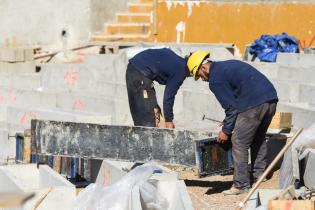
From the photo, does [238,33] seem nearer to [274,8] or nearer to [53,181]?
[274,8]

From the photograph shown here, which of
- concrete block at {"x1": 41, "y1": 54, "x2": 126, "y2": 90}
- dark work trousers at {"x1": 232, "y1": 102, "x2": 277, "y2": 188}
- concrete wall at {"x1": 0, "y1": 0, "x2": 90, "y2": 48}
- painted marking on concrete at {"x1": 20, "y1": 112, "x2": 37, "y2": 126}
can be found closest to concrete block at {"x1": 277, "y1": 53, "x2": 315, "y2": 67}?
concrete block at {"x1": 41, "y1": 54, "x2": 126, "y2": 90}

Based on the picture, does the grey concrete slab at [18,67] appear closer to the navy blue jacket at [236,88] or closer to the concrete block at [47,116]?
the concrete block at [47,116]

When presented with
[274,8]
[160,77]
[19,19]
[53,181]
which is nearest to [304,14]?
[274,8]

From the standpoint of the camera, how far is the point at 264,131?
7.91 metres

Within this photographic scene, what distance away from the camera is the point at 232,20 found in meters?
17.0

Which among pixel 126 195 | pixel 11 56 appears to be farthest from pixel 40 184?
pixel 11 56

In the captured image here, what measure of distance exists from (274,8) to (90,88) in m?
5.05

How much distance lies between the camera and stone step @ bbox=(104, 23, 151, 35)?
691 inches

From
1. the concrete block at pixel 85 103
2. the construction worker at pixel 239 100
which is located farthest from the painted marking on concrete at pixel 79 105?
the construction worker at pixel 239 100

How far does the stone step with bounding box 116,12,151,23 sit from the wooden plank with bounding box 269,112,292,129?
355 inches

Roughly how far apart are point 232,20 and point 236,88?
9609 mm

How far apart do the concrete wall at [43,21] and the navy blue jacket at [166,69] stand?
10.1 metres

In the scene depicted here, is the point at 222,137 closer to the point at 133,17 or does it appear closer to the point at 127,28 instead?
the point at 127,28

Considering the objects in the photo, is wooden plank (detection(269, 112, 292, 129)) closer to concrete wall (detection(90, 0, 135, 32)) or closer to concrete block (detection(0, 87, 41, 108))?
concrete block (detection(0, 87, 41, 108))
